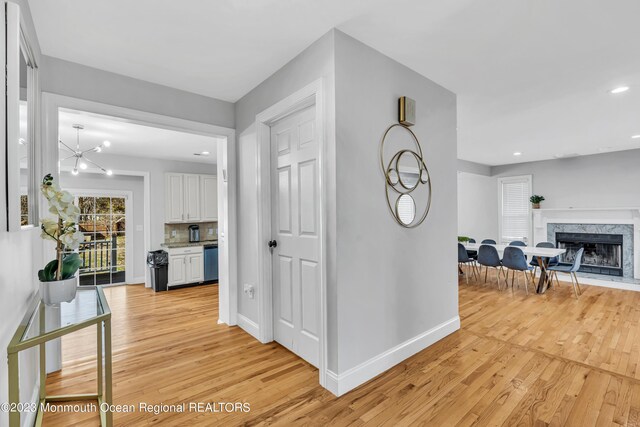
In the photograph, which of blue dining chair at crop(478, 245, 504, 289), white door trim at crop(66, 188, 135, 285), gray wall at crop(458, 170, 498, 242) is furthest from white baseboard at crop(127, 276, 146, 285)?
gray wall at crop(458, 170, 498, 242)

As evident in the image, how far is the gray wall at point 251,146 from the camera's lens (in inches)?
95.6

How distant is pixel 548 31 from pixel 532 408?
2.56 metres

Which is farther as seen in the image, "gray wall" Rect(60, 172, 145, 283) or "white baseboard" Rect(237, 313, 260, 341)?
"gray wall" Rect(60, 172, 145, 283)

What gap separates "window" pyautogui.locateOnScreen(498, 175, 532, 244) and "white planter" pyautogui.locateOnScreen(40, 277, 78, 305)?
828 centimetres

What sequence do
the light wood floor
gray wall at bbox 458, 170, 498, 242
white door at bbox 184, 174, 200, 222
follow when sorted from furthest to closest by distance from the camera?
gray wall at bbox 458, 170, 498, 242, white door at bbox 184, 174, 200, 222, the light wood floor

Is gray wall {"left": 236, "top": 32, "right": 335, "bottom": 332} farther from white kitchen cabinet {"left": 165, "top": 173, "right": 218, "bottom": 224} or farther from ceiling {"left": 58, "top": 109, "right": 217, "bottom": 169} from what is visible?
white kitchen cabinet {"left": 165, "top": 173, "right": 218, "bottom": 224}

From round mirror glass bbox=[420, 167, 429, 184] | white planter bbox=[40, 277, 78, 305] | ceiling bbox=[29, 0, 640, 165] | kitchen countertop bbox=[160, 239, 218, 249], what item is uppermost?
ceiling bbox=[29, 0, 640, 165]

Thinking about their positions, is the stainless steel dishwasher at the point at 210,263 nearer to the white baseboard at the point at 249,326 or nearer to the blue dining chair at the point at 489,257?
the white baseboard at the point at 249,326

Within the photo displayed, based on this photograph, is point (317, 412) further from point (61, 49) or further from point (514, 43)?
point (61, 49)

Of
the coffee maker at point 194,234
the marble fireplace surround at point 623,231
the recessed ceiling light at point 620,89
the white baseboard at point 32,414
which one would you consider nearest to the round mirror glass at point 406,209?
the recessed ceiling light at point 620,89

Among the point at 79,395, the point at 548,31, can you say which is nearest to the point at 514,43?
Answer: the point at 548,31

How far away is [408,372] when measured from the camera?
2.41 metres

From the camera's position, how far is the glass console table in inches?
48.8

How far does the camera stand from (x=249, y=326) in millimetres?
3215
